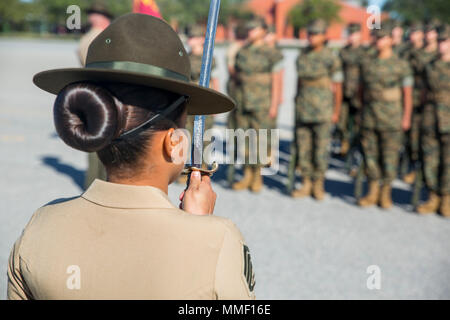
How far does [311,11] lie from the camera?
50.2m

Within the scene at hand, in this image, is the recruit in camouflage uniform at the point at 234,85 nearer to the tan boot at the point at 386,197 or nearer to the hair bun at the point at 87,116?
the tan boot at the point at 386,197

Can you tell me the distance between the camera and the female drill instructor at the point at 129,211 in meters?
1.10

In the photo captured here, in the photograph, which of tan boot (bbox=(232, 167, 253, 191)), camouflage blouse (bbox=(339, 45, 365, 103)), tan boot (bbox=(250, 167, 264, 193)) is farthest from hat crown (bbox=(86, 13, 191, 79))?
camouflage blouse (bbox=(339, 45, 365, 103))

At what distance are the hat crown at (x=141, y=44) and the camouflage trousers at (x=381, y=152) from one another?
4.60m

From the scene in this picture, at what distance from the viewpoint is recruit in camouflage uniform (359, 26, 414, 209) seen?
5270mm

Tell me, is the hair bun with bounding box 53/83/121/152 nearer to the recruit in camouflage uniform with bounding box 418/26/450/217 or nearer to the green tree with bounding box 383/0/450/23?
the recruit in camouflage uniform with bounding box 418/26/450/217

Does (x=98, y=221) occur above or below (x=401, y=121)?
below

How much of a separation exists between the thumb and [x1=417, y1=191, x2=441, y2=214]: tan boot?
4431 millimetres

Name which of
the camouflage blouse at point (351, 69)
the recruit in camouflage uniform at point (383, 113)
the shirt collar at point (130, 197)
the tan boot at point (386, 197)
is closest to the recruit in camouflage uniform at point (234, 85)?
the recruit in camouflage uniform at point (383, 113)

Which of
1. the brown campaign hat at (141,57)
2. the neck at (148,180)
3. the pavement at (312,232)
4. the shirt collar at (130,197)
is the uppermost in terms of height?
the brown campaign hat at (141,57)

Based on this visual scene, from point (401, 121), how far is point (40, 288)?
16.2 feet
